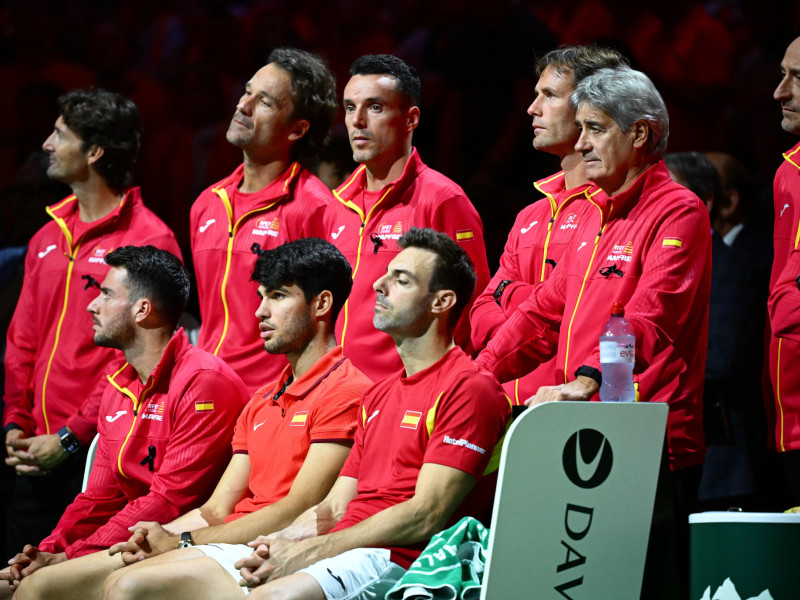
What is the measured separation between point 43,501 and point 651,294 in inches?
120

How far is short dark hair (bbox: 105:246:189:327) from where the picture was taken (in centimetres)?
487

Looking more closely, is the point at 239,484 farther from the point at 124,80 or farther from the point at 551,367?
the point at 124,80

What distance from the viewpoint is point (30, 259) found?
226 inches

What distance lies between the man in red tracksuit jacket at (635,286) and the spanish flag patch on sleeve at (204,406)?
1112 mm

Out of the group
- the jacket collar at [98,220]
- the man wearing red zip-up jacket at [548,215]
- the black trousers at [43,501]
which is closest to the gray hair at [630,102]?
the man wearing red zip-up jacket at [548,215]

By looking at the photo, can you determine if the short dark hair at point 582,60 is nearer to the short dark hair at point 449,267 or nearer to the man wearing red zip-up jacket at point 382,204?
the man wearing red zip-up jacket at point 382,204

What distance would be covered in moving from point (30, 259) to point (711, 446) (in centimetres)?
325

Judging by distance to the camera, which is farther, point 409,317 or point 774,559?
point 409,317

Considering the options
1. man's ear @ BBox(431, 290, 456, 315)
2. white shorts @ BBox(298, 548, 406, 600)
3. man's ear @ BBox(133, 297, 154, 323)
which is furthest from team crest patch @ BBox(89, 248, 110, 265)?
white shorts @ BBox(298, 548, 406, 600)

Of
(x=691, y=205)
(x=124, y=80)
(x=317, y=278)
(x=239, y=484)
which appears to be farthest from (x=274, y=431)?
(x=124, y=80)

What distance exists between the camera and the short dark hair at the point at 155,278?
487cm

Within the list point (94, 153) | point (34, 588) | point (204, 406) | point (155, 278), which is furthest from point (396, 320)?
point (94, 153)

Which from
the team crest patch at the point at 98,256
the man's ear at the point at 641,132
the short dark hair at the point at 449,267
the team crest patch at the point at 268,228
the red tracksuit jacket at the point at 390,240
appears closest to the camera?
the man's ear at the point at 641,132

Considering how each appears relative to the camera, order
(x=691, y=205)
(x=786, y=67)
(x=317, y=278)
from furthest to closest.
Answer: (x=317, y=278), (x=786, y=67), (x=691, y=205)
